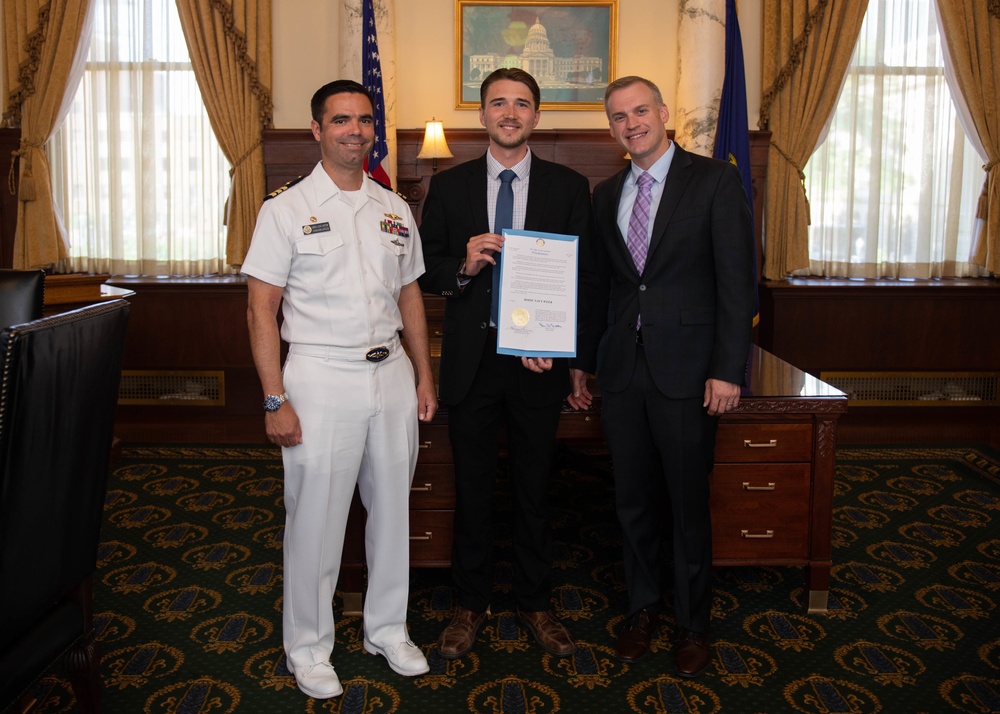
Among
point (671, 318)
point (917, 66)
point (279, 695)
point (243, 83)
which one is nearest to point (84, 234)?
point (243, 83)

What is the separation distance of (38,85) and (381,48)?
255cm

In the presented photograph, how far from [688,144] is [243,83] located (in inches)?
129

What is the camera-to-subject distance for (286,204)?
251 centimetres

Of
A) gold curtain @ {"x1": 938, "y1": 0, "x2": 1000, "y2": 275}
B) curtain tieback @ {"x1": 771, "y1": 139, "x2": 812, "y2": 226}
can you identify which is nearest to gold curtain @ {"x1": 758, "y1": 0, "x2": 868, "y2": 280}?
curtain tieback @ {"x1": 771, "y1": 139, "x2": 812, "y2": 226}

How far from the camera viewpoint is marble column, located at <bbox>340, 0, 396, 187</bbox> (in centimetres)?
607

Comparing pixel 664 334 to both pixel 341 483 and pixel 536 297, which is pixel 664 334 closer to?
pixel 536 297

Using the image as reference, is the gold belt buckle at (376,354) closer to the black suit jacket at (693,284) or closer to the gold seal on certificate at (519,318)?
the gold seal on certificate at (519,318)

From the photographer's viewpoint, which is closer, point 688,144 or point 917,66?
point 688,144

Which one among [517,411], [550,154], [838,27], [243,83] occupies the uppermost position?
[838,27]

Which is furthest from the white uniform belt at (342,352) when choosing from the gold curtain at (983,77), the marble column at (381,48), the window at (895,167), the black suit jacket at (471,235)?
the gold curtain at (983,77)

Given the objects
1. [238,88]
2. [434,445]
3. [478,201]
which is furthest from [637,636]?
[238,88]

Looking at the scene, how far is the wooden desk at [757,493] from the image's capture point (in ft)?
10.4

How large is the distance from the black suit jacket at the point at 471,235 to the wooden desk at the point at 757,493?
18.3 inches

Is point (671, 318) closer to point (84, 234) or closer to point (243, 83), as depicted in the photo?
point (243, 83)
